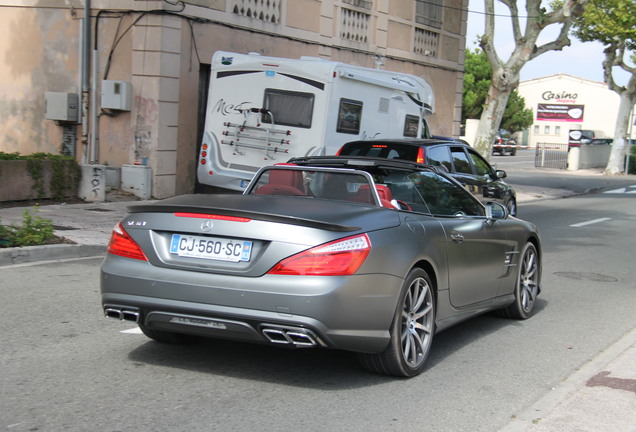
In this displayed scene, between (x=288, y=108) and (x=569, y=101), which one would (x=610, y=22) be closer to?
(x=288, y=108)

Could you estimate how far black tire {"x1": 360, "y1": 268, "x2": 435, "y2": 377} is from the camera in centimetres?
533

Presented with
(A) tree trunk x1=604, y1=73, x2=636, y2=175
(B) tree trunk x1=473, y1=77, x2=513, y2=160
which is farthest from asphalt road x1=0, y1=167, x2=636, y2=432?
(A) tree trunk x1=604, y1=73, x2=636, y2=175

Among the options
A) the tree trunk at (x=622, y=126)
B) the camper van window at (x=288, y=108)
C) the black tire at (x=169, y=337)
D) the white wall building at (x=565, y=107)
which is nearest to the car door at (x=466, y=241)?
the black tire at (x=169, y=337)

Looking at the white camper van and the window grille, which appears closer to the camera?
the white camper van

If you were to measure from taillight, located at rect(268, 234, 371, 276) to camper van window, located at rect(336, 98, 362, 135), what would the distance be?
35.1 feet

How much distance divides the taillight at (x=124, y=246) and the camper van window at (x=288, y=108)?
1011 centimetres

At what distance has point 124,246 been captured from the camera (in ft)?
17.8

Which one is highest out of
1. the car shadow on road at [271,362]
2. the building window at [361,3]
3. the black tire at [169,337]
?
the building window at [361,3]

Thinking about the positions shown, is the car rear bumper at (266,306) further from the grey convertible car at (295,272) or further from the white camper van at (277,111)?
the white camper van at (277,111)

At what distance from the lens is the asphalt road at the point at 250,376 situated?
4586 millimetres

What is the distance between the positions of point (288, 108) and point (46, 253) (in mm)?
6663

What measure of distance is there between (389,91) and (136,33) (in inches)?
211

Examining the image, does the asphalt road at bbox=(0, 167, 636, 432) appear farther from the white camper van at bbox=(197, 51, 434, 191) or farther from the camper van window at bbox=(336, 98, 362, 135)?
the camper van window at bbox=(336, 98, 362, 135)

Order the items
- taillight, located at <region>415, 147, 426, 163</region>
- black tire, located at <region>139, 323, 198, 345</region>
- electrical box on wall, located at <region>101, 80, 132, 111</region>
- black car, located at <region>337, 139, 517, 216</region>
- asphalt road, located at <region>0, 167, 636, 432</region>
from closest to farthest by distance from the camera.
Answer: asphalt road, located at <region>0, 167, 636, 432</region> < black tire, located at <region>139, 323, 198, 345</region> < taillight, located at <region>415, 147, 426, 163</region> < black car, located at <region>337, 139, 517, 216</region> < electrical box on wall, located at <region>101, 80, 132, 111</region>
